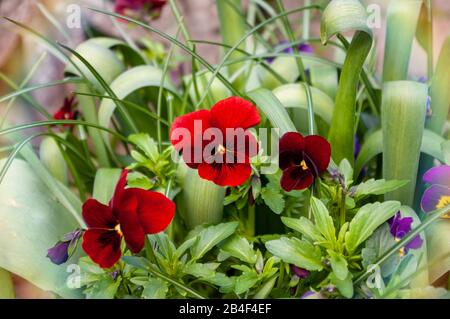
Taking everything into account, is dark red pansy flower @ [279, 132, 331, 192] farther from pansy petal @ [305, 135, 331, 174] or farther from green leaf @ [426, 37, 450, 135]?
green leaf @ [426, 37, 450, 135]

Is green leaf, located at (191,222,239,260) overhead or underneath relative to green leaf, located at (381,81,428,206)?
underneath

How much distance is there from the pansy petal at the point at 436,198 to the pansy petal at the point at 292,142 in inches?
8.7

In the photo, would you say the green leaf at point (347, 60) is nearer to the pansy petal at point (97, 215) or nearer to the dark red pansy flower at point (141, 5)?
the pansy petal at point (97, 215)

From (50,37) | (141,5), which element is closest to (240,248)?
(141,5)

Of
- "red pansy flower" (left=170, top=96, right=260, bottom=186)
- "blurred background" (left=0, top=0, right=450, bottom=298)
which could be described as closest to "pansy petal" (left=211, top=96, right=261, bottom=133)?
"red pansy flower" (left=170, top=96, right=260, bottom=186)

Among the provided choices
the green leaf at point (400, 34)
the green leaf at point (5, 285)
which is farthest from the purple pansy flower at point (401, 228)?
the green leaf at point (5, 285)

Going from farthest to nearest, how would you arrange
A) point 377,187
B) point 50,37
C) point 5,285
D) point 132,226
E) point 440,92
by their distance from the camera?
point 50,37 → point 440,92 → point 5,285 → point 377,187 → point 132,226

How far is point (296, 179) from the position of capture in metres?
0.73

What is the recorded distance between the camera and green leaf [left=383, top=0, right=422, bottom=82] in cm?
97

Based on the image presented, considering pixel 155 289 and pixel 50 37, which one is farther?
pixel 50 37

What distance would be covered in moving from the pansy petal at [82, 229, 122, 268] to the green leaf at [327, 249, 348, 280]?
25 centimetres

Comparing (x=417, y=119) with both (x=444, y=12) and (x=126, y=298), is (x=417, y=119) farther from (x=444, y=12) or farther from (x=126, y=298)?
(x=444, y=12)

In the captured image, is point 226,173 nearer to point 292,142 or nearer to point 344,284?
point 292,142

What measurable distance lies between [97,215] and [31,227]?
0.79 ft
